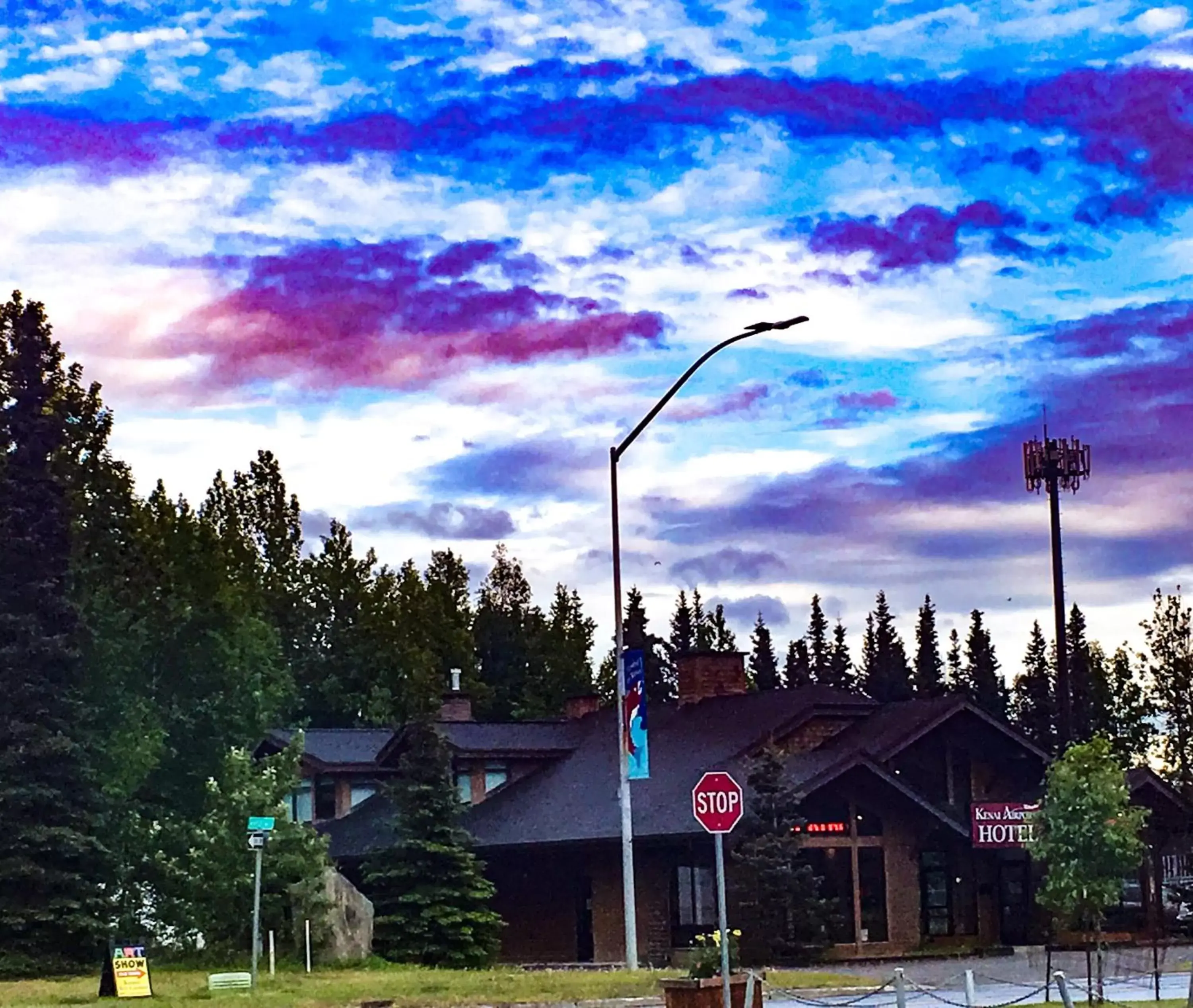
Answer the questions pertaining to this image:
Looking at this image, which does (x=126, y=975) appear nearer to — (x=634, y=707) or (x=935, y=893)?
(x=634, y=707)

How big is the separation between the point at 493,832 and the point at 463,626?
57.7 m

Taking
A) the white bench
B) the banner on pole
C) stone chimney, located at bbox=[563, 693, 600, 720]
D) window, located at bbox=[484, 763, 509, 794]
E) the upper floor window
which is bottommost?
the white bench

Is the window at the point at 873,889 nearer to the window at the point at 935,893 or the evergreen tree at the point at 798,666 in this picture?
the window at the point at 935,893

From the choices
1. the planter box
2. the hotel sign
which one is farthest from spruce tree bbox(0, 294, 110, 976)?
the planter box

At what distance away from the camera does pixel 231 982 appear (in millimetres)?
34062

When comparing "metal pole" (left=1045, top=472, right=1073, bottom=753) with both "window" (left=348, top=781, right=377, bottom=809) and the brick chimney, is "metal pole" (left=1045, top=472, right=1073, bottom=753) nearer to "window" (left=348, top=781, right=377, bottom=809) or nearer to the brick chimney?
the brick chimney

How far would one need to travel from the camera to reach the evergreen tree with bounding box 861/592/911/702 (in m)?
113

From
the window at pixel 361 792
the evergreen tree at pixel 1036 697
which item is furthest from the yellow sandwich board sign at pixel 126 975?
the evergreen tree at pixel 1036 697

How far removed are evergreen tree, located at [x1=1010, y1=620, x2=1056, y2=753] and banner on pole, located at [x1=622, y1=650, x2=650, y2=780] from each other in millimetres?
51379

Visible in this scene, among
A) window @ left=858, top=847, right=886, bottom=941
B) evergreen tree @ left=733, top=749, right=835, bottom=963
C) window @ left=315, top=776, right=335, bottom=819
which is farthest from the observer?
window @ left=315, top=776, right=335, bottom=819

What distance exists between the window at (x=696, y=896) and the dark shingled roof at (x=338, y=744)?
42.4 ft

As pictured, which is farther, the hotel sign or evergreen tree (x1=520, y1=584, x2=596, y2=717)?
evergreen tree (x1=520, y1=584, x2=596, y2=717)

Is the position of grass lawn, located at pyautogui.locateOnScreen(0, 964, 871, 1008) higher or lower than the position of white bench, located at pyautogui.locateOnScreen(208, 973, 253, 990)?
lower

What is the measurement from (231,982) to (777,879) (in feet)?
49.1
